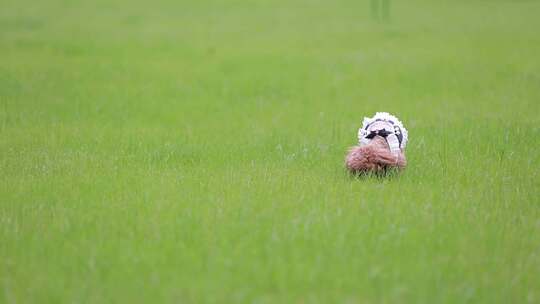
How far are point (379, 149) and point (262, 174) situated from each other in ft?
3.86

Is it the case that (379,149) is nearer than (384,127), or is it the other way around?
(379,149)

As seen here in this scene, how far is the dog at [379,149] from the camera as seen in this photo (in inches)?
255

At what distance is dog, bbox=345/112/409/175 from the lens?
6.48m

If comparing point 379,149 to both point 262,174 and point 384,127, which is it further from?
point 262,174

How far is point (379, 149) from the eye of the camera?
6453mm

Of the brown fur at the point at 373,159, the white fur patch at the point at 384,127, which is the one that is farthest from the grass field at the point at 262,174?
the white fur patch at the point at 384,127

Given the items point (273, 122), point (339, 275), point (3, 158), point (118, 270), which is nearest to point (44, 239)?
point (118, 270)

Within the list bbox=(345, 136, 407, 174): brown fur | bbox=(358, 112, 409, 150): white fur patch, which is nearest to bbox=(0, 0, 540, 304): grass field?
bbox=(345, 136, 407, 174): brown fur

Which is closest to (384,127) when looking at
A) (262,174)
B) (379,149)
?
(379,149)

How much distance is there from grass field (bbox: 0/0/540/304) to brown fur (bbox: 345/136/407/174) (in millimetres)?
141

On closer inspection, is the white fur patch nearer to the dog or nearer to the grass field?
the dog

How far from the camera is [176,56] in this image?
15.2m

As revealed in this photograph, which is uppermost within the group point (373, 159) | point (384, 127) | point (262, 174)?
point (384, 127)

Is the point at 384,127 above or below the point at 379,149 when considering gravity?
above
